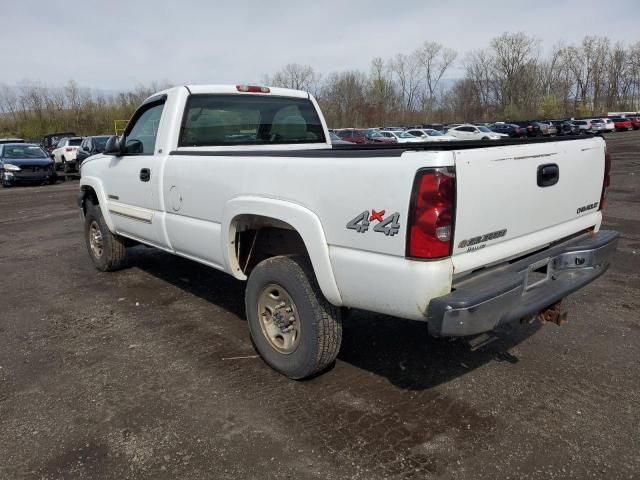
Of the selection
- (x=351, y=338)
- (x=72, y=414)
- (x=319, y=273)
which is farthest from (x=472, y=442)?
(x=72, y=414)

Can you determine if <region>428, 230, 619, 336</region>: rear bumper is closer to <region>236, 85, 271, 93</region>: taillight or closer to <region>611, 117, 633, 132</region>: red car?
<region>236, 85, 271, 93</region>: taillight

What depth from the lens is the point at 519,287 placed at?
2.85 metres

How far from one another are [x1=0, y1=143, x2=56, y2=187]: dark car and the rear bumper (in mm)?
21095

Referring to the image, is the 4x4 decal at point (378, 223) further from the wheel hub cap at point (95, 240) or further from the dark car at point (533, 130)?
the dark car at point (533, 130)

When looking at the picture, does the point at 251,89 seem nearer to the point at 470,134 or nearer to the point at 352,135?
the point at 352,135

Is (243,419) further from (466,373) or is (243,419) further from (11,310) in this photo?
(11,310)

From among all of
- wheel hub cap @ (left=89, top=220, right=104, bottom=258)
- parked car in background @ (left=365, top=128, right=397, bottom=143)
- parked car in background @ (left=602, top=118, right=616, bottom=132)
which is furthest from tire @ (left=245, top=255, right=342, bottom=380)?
parked car in background @ (left=602, top=118, right=616, bottom=132)

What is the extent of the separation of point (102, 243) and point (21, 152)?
17905mm

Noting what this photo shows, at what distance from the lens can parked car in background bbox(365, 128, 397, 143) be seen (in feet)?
102

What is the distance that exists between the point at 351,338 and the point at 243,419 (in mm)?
1422

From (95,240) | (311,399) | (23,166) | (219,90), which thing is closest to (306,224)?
(311,399)

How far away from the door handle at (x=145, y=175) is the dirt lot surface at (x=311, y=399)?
130 cm

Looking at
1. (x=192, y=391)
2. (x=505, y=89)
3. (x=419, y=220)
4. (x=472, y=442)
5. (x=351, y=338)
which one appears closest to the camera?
(x=419, y=220)

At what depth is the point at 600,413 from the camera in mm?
3100
